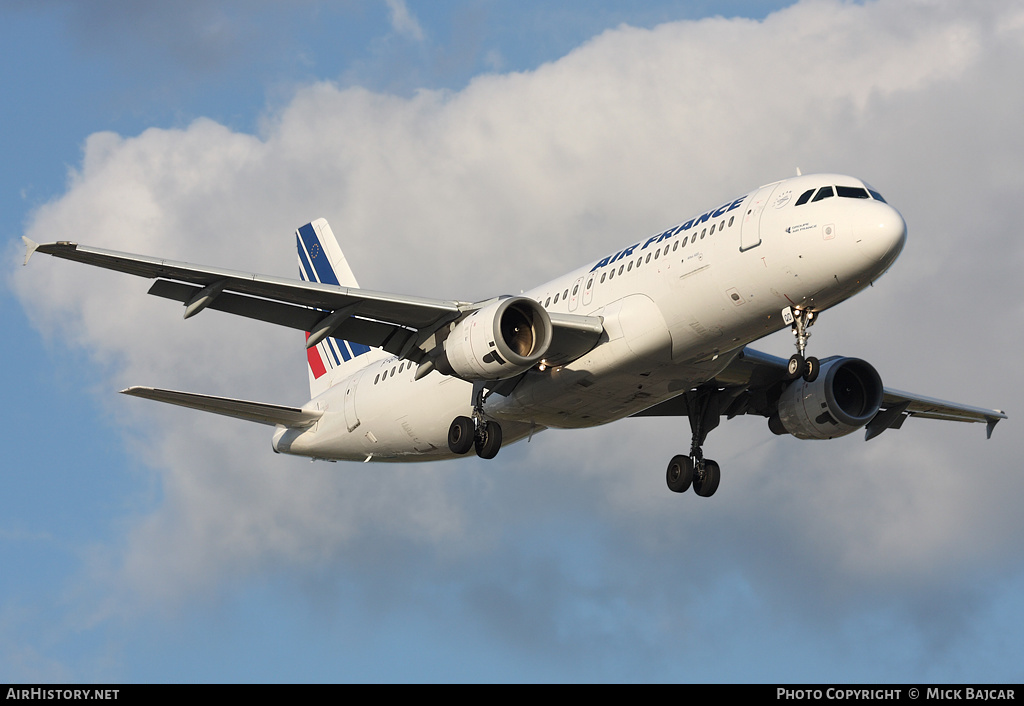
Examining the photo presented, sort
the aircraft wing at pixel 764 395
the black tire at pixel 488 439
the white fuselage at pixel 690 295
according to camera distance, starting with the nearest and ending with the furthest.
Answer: the white fuselage at pixel 690 295
the black tire at pixel 488 439
the aircraft wing at pixel 764 395

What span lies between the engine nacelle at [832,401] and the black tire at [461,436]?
32.7 ft

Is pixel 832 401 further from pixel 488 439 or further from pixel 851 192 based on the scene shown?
pixel 488 439

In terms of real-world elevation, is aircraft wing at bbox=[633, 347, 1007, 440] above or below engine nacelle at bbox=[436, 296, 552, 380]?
above

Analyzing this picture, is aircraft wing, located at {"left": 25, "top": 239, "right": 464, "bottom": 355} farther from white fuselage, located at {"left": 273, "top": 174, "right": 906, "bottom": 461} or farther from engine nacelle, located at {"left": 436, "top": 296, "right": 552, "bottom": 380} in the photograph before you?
white fuselage, located at {"left": 273, "top": 174, "right": 906, "bottom": 461}

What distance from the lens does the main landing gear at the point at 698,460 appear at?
37406 mm

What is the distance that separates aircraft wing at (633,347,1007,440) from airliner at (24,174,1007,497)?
8 cm

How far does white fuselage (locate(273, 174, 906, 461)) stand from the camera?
2816cm

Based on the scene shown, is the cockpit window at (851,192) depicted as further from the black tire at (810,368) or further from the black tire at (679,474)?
the black tire at (679,474)

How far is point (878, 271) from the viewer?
92.6 ft

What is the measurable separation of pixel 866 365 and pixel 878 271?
994 centimetres

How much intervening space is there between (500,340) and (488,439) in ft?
14.3

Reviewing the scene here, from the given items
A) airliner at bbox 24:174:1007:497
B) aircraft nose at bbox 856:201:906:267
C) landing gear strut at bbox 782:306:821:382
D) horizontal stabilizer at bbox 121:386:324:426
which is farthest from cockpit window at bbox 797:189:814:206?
horizontal stabilizer at bbox 121:386:324:426

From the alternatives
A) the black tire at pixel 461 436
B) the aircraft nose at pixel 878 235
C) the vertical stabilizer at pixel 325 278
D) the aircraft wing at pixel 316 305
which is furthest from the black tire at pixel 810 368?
the vertical stabilizer at pixel 325 278
